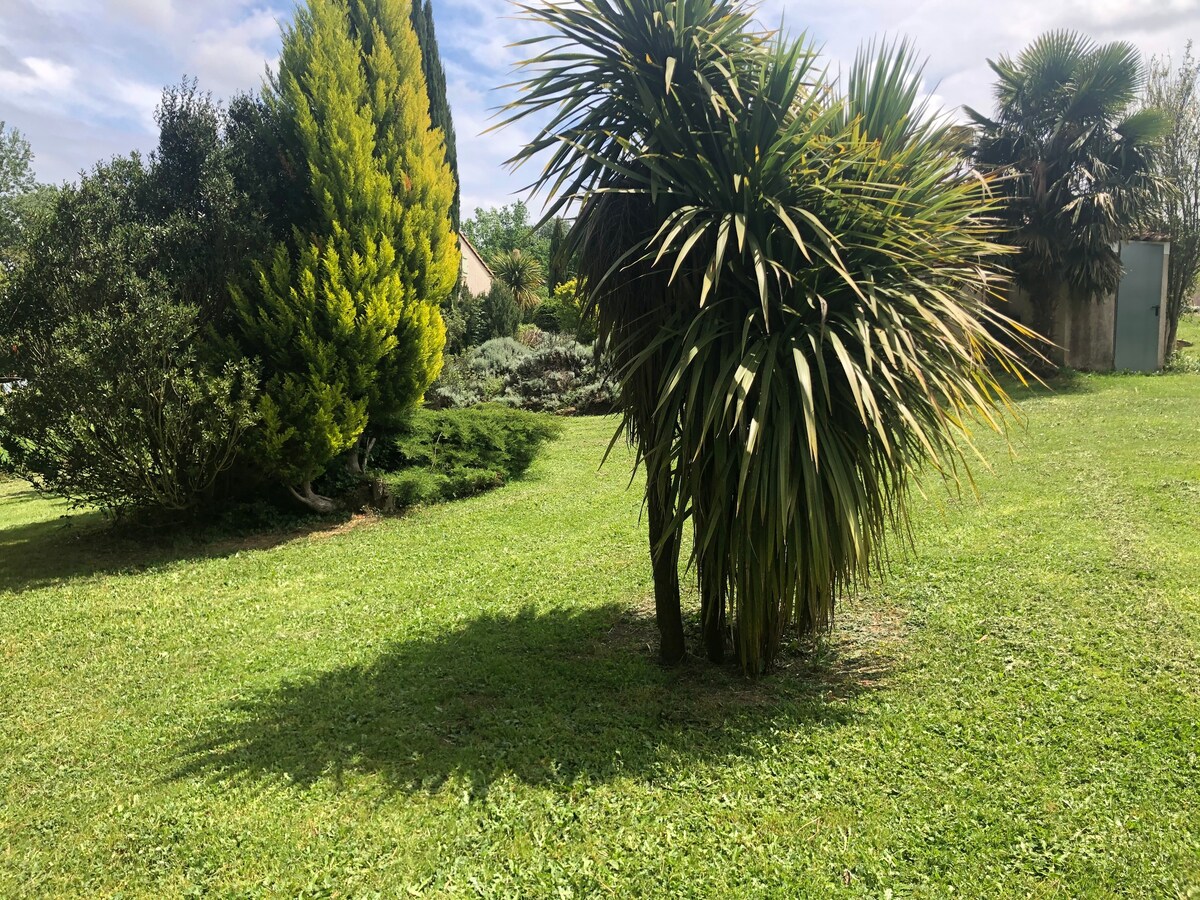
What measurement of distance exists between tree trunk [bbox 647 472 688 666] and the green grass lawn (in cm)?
17

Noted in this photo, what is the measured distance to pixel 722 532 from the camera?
12.6 feet

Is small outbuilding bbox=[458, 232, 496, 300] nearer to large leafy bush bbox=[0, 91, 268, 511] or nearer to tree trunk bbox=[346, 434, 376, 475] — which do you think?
tree trunk bbox=[346, 434, 376, 475]

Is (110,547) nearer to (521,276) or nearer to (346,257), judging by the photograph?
(346,257)

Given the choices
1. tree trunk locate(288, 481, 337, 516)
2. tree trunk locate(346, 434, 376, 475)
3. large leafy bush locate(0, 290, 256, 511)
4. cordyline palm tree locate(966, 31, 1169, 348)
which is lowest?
tree trunk locate(288, 481, 337, 516)

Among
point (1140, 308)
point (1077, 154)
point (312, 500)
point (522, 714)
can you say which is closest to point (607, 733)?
point (522, 714)

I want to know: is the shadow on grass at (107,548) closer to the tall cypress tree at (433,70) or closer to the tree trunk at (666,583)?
the tree trunk at (666,583)

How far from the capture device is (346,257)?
27.4 ft

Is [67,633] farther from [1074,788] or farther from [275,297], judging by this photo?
[1074,788]

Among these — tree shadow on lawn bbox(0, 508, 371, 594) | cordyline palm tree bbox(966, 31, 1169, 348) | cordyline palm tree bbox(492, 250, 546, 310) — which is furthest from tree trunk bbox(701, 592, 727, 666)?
cordyline palm tree bbox(492, 250, 546, 310)

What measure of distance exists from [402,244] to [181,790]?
22.8 feet

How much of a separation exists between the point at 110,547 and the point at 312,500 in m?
2.12

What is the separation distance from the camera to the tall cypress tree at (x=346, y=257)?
7988 millimetres

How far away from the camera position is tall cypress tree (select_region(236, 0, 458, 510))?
799 cm

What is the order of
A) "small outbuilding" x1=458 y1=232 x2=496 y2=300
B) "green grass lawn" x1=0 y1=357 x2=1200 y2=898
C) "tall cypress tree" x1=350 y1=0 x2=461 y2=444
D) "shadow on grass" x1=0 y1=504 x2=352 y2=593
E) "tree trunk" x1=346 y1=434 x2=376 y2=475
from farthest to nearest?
1. "small outbuilding" x1=458 y1=232 x2=496 y2=300
2. "tree trunk" x1=346 y1=434 x2=376 y2=475
3. "tall cypress tree" x1=350 y1=0 x2=461 y2=444
4. "shadow on grass" x1=0 y1=504 x2=352 y2=593
5. "green grass lawn" x1=0 y1=357 x2=1200 y2=898
